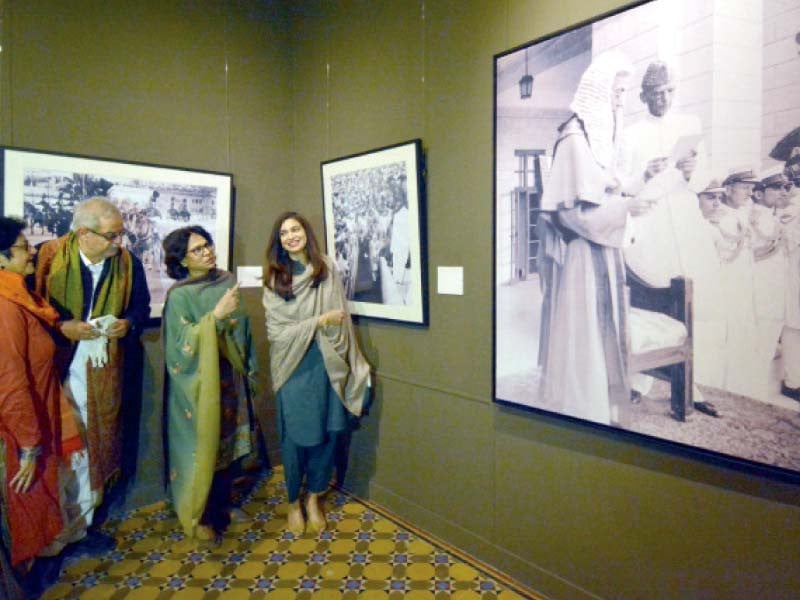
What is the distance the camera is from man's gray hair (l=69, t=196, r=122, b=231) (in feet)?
8.14

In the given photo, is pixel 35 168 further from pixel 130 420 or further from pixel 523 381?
pixel 523 381

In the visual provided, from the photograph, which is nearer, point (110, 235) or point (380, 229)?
point (110, 235)

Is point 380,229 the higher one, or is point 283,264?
point 380,229

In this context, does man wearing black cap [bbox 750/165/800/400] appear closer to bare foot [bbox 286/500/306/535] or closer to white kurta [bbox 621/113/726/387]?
white kurta [bbox 621/113/726/387]

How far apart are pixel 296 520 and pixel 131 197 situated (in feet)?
6.52

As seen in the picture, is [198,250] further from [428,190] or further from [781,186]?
[781,186]

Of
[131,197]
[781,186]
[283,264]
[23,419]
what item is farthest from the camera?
[131,197]

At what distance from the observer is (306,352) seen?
2.71 meters

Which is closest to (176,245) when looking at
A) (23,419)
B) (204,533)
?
(23,419)

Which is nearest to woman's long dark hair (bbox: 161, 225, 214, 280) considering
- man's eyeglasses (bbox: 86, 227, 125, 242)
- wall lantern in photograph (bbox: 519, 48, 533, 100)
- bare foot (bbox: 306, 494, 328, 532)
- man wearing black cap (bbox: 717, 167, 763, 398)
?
man's eyeglasses (bbox: 86, 227, 125, 242)

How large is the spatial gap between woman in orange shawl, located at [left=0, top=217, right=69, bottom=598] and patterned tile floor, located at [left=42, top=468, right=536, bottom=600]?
0.33 metres

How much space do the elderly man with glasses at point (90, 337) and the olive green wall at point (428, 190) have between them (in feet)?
1.45

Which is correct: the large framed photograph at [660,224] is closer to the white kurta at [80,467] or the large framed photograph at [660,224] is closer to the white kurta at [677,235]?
the white kurta at [677,235]

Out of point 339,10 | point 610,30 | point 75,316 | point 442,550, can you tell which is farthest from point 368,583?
point 339,10
